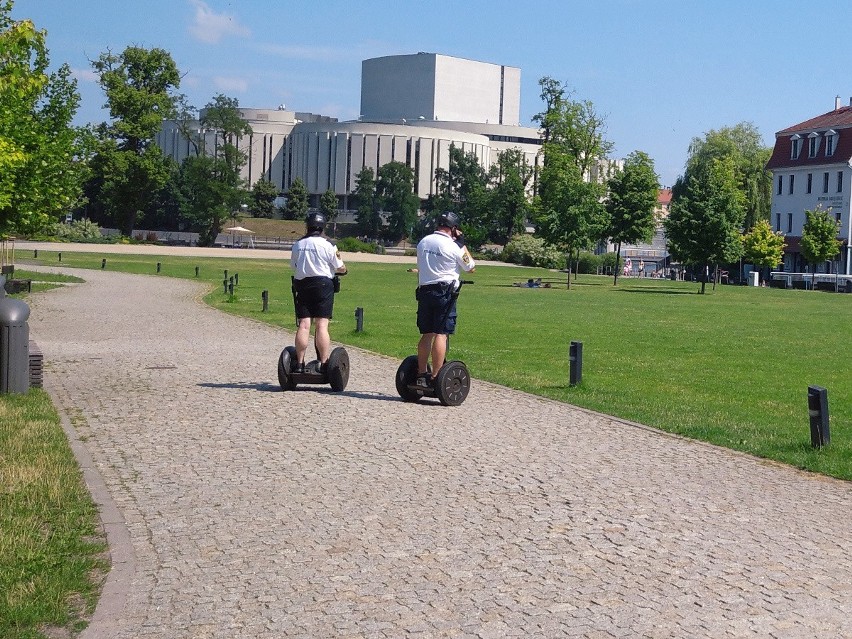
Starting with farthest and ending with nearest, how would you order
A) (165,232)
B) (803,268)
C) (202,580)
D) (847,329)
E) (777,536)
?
(165,232) → (803,268) → (847,329) → (777,536) → (202,580)

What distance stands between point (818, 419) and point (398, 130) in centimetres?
15580

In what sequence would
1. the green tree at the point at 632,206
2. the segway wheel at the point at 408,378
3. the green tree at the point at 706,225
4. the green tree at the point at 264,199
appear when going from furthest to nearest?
the green tree at the point at 264,199 → the green tree at the point at 632,206 → the green tree at the point at 706,225 → the segway wheel at the point at 408,378

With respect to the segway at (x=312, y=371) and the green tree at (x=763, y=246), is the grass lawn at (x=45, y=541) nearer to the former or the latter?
the segway at (x=312, y=371)

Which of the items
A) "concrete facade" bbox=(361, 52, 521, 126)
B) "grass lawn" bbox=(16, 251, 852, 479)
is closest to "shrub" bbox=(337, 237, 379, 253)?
"grass lawn" bbox=(16, 251, 852, 479)

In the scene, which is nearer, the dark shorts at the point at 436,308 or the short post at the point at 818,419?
the short post at the point at 818,419

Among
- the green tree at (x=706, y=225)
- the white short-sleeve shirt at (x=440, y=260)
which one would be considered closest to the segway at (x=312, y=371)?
the white short-sleeve shirt at (x=440, y=260)

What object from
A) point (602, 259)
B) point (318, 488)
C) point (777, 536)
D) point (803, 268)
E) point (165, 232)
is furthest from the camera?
point (165, 232)

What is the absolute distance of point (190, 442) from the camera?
34.0 ft

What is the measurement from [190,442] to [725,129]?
99033 millimetres

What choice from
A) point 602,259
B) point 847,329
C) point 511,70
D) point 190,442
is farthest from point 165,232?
point 190,442

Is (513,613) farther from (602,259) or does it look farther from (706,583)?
(602,259)

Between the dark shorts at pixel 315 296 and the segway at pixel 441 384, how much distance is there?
1242 mm

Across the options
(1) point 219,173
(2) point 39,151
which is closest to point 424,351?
(2) point 39,151

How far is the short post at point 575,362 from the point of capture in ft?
50.6
